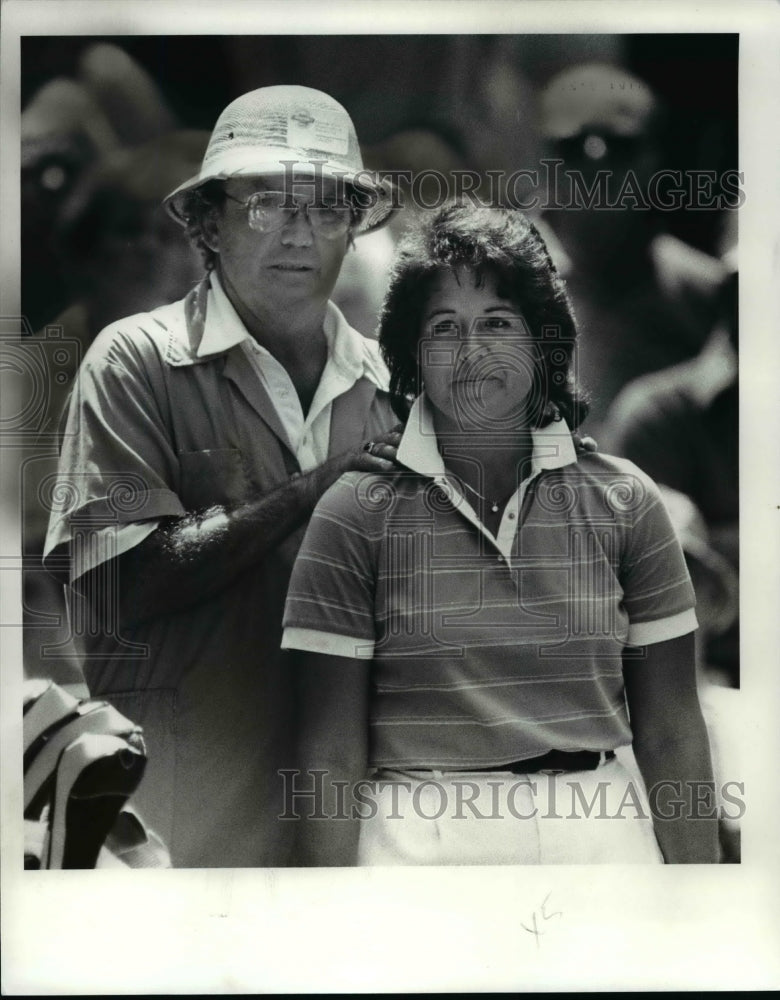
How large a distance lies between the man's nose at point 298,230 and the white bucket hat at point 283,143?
11 cm

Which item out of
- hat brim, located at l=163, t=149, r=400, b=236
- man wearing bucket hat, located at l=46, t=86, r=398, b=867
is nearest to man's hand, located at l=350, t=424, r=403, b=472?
man wearing bucket hat, located at l=46, t=86, r=398, b=867

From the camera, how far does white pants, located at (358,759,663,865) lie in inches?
126

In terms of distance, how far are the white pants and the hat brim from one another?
56.2 inches

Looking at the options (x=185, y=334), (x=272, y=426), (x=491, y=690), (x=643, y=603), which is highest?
(x=185, y=334)

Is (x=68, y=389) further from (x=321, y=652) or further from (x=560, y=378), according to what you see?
(x=560, y=378)

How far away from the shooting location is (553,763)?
319 cm

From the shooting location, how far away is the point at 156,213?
3186 mm

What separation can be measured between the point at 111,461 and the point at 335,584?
25.6 inches

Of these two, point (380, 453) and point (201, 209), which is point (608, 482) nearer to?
point (380, 453)

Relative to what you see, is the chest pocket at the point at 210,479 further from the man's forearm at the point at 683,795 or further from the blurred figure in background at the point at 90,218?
the man's forearm at the point at 683,795

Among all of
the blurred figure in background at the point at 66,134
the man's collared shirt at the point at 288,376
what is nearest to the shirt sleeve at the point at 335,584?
the man's collared shirt at the point at 288,376

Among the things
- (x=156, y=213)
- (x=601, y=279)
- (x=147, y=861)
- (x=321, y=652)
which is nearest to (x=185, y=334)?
(x=156, y=213)

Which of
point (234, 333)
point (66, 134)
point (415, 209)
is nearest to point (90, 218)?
point (66, 134)

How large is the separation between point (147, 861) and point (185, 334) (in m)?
1.35
